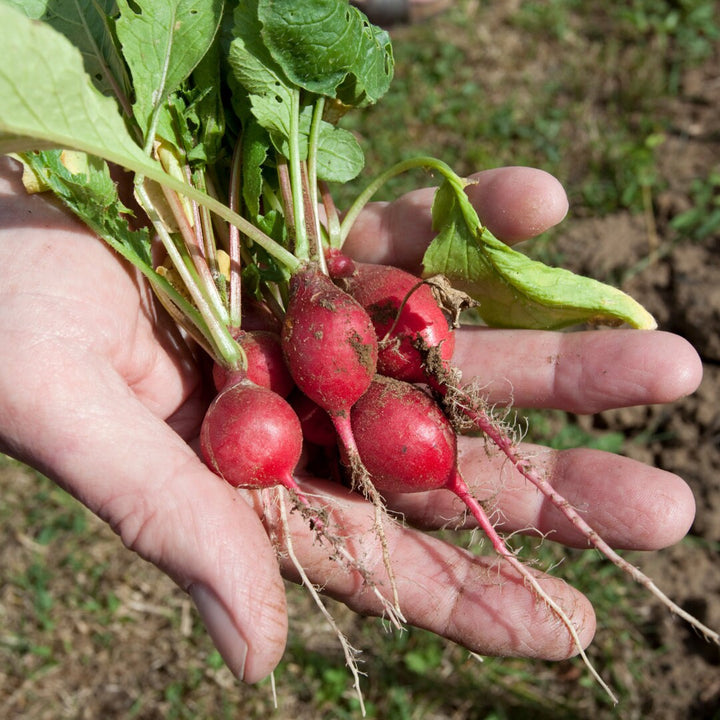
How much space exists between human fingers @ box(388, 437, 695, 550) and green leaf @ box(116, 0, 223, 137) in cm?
177

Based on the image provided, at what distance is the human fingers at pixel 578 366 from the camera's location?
8.98 ft

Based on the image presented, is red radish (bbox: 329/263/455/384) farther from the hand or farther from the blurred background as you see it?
the blurred background

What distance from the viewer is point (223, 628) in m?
2.05

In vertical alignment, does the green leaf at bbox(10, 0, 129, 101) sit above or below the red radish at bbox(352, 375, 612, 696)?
above

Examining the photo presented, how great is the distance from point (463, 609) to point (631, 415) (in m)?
1.95

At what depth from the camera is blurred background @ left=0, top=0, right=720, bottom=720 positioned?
3484mm

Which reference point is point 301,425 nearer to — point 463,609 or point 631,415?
point 463,609

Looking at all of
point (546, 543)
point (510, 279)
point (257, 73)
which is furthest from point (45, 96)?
point (546, 543)

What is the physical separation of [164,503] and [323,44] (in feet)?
5.46

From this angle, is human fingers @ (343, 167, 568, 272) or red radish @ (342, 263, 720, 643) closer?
red radish @ (342, 263, 720, 643)

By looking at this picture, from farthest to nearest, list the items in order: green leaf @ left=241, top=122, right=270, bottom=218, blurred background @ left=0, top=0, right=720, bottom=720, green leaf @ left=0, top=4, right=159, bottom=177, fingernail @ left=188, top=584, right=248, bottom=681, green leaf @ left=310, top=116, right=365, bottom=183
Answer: blurred background @ left=0, top=0, right=720, bottom=720 → green leaf @ left=310, top=116, right=365, bottom=183 → green leaf @ left=241, top=122, right=270, bottom=218 → fingernail @ left=188, top=584, right=248, bottom=681 → green leaf @ left=0, top=4, right=159, bottom=177

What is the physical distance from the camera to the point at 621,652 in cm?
352

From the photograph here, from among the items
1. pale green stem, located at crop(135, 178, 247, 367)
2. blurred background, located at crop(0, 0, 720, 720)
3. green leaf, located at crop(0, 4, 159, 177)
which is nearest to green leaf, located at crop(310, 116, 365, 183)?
pale green stem, located at crop(135, 178, 247, 367)

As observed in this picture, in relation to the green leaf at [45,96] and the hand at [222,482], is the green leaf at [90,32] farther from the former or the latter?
the green leaf at [45,96]
